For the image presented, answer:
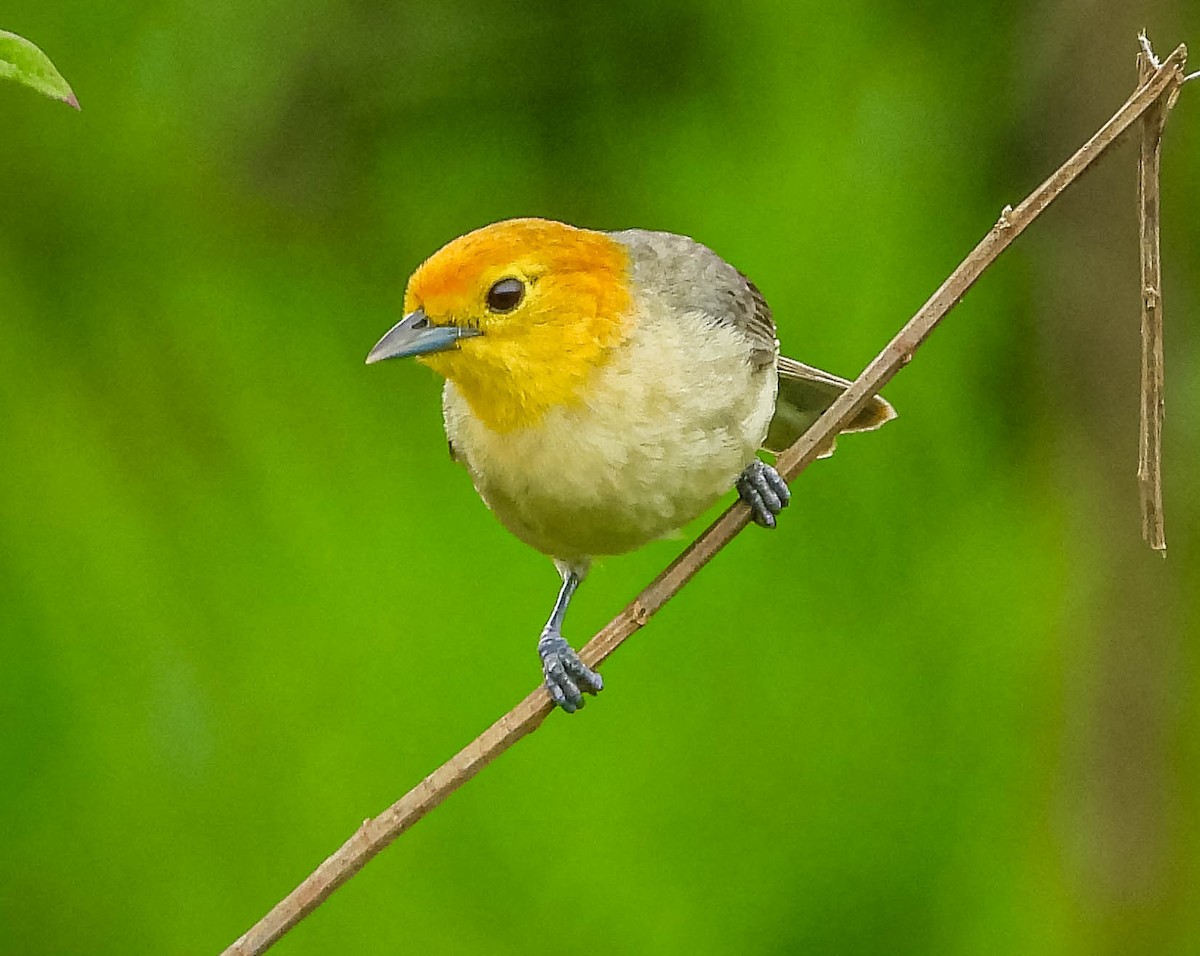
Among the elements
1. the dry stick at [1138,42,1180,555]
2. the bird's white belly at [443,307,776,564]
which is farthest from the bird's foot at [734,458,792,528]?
the dry stick at [1138,42,1180,555]

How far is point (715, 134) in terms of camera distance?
3.23 metres

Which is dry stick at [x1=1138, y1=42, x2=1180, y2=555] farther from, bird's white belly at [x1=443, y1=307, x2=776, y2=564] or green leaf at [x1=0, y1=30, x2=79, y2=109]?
green leaf at [x1=0, y1=30, x2=79, y2=109]

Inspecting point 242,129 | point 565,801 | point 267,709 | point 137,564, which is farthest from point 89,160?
point 565,801

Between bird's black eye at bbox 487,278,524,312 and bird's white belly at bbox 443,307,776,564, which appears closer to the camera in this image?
bird's black eye at bbox 487,278,524,312

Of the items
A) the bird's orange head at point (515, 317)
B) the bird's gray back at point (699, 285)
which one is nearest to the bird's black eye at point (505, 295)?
the bird's orange head at point (515, 317)

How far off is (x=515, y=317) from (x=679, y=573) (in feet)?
1.39

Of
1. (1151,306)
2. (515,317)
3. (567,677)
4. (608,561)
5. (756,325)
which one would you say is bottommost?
(567,677)

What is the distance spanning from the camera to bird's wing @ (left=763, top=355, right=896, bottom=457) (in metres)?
2.84

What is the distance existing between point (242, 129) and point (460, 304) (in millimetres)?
1325

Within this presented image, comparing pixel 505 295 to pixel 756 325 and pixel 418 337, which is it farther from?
pixel 756 325

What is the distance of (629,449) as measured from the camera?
2.15 meters

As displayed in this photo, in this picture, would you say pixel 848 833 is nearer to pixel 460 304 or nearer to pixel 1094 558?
pixel 1094 558

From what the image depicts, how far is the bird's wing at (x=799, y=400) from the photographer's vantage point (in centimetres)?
284

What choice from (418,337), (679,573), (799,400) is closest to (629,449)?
(679,573)
